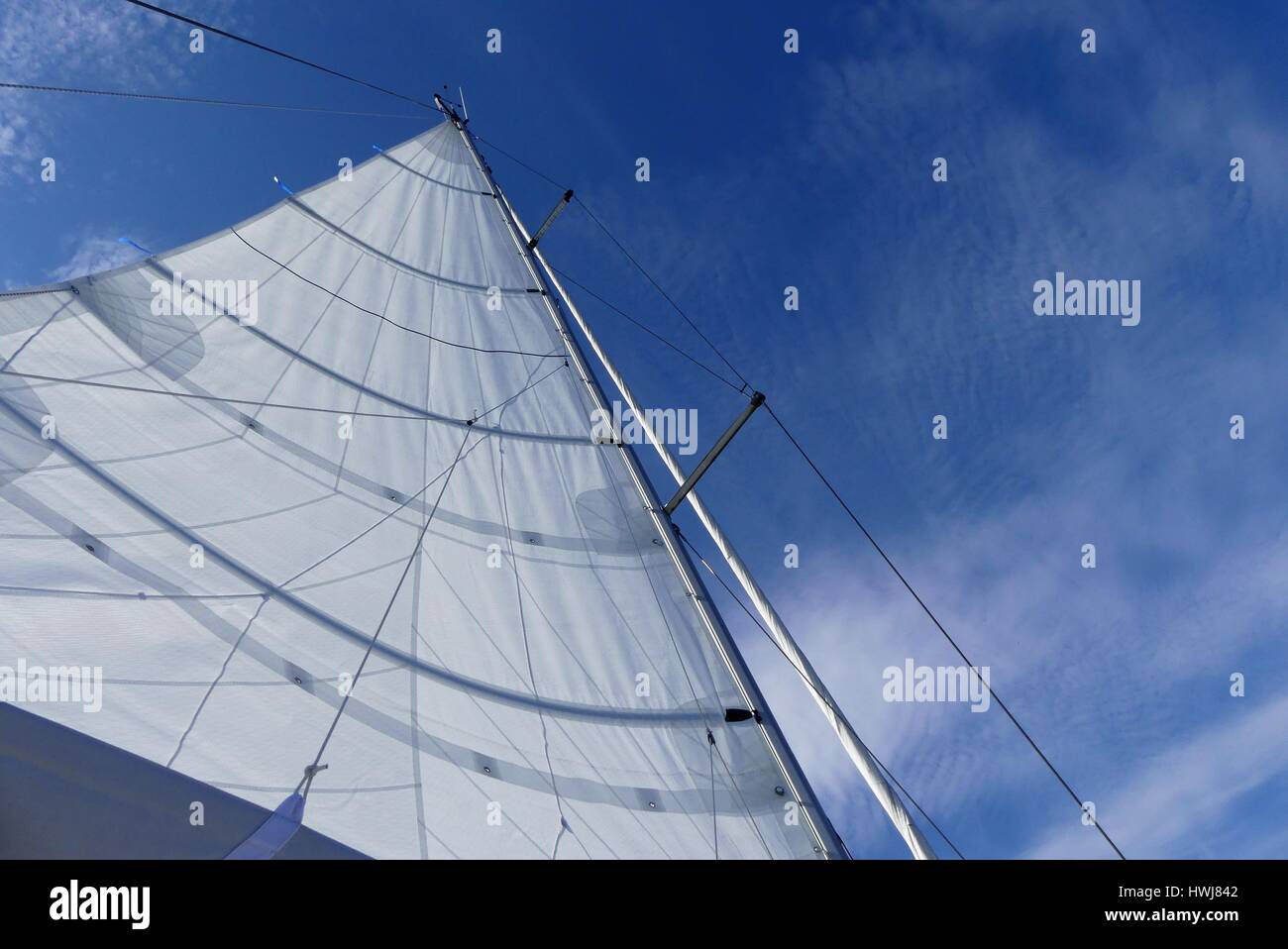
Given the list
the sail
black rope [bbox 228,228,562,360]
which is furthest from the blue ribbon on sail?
black rope [bbox 228,228,562,360]

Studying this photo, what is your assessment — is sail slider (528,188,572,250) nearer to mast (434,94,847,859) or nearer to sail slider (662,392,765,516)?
mast (434,94,847,859)

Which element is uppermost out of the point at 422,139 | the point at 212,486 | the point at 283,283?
the point at 422,139

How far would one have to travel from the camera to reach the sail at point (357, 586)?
233cm

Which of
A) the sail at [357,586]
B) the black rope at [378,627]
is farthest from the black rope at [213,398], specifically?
the black rope at [378,627]

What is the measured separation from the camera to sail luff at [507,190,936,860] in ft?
7.88

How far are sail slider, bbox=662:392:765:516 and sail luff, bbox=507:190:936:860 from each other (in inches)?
2.6

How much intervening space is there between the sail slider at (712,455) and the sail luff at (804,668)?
67 millimetres

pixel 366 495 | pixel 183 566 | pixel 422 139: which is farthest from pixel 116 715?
pixel 422 139

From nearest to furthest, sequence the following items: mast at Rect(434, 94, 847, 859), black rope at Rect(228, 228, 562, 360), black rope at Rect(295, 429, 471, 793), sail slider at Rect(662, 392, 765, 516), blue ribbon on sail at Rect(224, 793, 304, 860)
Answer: blue ribbon on sail at Rect(224, 793, 304, 860)
black rope at Rect(295, 429, 471, 793)
mast at Rect(434, 94, 847, 859)
sail slider at Rect(662, 392, 765, 516)
black rope at Rect(228, 228, 562, 360)

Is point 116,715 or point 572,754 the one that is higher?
point 116,715
